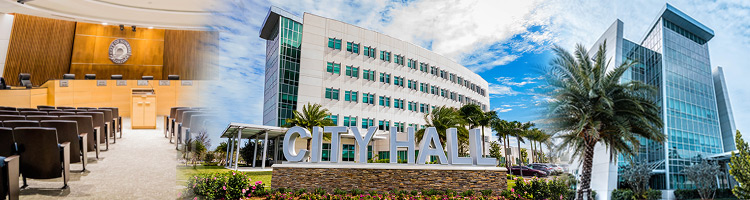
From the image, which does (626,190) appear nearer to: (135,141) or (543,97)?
(543,97)

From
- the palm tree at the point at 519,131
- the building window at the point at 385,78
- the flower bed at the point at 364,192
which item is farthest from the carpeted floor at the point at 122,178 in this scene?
the building window at the point at 385,78

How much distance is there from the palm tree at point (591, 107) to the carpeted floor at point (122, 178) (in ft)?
27.8

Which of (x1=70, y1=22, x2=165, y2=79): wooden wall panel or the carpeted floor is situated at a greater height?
(x1=70, y1=22, x2=165, y2=79): wooden wall panel

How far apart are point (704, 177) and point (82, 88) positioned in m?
35.2

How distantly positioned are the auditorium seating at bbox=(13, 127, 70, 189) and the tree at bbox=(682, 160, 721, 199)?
3434 centimetres

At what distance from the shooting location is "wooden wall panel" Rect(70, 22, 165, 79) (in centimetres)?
2295

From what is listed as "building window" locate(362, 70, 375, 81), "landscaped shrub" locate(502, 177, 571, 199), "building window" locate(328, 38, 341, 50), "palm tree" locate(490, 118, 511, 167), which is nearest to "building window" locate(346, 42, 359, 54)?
"building window" locate(328, 38, 341, 50)

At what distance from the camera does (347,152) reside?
27.2 meters

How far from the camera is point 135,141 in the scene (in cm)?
954

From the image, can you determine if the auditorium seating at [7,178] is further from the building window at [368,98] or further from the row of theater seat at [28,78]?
the building window at [368,98]

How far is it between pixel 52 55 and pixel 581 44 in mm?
24520

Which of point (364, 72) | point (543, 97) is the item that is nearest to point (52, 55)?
point (364, 72)

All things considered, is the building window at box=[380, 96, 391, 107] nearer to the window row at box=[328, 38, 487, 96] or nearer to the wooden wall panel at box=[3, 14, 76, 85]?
the window row at box=[328, 38, 487, 96]

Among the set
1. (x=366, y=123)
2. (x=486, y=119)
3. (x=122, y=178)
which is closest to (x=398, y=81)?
(x=366, y=123)
